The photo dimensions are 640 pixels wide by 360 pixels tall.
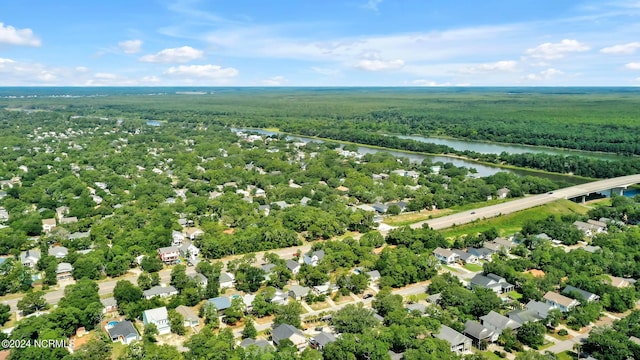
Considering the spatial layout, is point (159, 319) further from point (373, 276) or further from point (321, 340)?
point (373, 276)

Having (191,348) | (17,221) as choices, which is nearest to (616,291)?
(191,348)

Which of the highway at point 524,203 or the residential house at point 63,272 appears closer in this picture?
the residential house at point 63,272

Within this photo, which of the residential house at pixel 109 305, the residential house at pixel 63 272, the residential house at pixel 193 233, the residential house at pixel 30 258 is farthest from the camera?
the residential house at pixel 193 233

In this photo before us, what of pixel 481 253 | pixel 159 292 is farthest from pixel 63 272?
pixel 481 253

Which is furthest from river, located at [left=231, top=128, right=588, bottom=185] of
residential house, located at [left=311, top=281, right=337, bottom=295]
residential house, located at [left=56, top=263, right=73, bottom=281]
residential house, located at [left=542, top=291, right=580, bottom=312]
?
residential house, located at [left=56, top=263, right=73, bottom=281]

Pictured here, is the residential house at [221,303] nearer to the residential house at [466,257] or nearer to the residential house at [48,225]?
the residential house at [466,257]

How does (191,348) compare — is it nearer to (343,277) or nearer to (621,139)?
(343,277)

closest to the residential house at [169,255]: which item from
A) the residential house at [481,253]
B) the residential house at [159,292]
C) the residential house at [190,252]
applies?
the residential house at [190,252]
